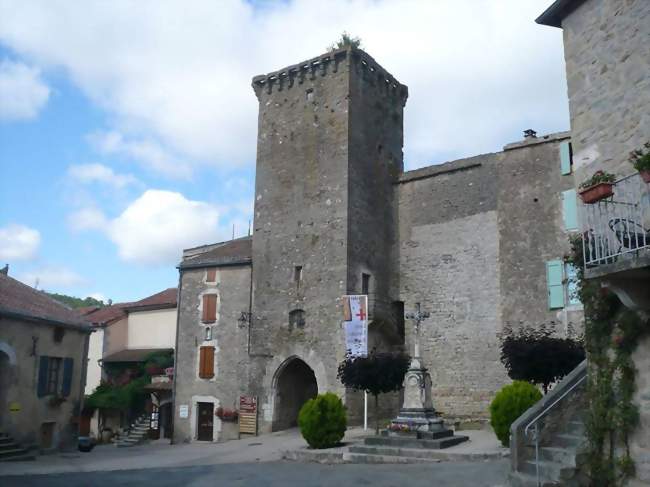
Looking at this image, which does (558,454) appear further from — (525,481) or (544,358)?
(544,358)

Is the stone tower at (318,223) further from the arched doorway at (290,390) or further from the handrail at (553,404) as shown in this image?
the handrail at (553,404)

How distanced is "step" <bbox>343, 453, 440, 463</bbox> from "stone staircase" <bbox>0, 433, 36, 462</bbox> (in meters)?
8.45

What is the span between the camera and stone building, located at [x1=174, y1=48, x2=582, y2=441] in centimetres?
1980

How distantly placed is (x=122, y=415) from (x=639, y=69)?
1009 inches

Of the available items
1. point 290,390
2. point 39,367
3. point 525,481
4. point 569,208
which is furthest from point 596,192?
point 290,390

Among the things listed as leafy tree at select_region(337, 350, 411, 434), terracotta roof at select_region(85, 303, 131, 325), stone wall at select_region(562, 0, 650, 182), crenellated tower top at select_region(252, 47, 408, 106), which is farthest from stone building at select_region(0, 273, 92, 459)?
stone wall at select_region(562, 0, 650, 182)

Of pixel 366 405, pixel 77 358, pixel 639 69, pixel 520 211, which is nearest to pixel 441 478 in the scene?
pixel 639 69

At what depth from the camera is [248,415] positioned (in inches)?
854

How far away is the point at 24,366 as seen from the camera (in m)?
17.4

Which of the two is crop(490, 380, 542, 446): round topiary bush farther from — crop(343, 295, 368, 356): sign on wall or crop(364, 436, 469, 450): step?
crop(343, 295, 368, 356): sign on wall

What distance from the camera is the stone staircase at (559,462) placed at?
7531mm

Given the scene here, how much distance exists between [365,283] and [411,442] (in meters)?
8.60

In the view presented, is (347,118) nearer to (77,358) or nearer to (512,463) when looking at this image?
(77,358)

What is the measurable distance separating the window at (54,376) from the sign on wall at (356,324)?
850 cm
